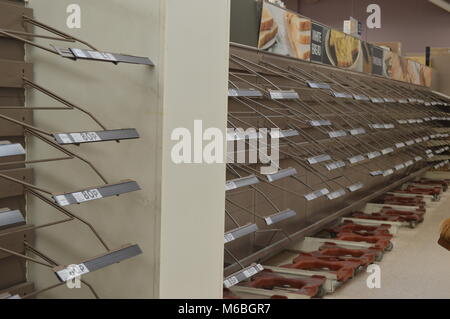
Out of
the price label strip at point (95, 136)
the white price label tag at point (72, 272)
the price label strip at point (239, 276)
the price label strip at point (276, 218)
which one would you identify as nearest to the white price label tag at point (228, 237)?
the price label strip at point (239, 276)

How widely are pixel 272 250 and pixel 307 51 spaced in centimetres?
187

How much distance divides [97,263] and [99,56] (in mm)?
723

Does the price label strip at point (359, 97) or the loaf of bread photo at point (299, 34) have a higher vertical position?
the loaf of bread photo at point (299, 34)

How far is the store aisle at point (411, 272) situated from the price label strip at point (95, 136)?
2.44 m

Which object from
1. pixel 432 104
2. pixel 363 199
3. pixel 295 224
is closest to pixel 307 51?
pixel 295 224

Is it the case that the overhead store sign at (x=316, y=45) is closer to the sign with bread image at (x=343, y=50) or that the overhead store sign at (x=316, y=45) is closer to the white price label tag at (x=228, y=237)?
the sign with bread image at (x=343, y=50)

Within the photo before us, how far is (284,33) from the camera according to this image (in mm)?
5234

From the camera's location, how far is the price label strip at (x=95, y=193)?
2.20 metres

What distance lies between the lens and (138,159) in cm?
250

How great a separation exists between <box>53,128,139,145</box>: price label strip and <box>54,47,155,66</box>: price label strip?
10.1 inches

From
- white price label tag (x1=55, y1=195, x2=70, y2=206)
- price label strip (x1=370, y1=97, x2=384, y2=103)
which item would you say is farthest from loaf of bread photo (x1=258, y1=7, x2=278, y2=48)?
white price label tag (x1=55, y1=195, x2=70, y2=206)

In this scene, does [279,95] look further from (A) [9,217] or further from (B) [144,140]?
(A) [9,217]

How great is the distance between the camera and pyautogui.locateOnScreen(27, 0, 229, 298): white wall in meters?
2.45
